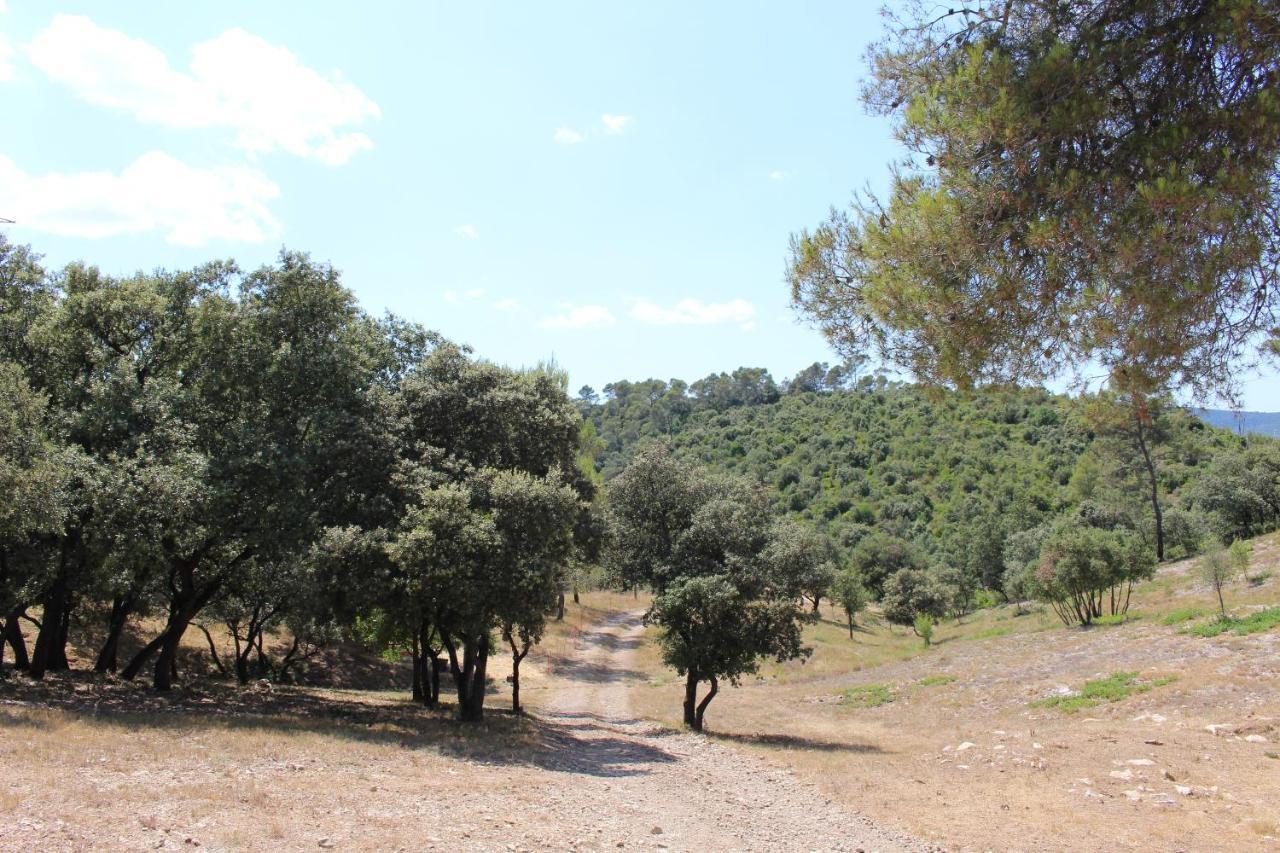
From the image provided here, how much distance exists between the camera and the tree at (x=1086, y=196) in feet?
21.1

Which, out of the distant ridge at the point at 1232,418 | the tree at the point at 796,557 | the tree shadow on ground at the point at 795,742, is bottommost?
the tree shadow on ground at the point at 795,742

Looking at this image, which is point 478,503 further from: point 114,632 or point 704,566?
point 114,632

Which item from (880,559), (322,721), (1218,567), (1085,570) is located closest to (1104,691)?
(1218,567)

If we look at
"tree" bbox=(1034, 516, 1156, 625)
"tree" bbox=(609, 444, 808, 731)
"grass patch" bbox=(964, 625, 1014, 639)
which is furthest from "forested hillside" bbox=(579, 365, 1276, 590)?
"tree" bbox=(609, 444, 808, 731)

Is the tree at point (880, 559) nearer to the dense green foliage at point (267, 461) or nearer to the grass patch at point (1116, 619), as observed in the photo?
the grass patch at point (1116, 619)

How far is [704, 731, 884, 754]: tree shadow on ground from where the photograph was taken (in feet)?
64.1

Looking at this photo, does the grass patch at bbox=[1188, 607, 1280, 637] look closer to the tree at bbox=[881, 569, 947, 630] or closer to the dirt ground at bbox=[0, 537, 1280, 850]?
the dirt ground at bbox=[0, 537, 1280, 850]

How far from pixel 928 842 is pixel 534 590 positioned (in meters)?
9.52

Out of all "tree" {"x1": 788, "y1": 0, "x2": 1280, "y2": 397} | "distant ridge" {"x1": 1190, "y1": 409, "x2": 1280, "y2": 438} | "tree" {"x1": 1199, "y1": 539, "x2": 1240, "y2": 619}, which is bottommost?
"tree" {"x1": 1199, "y1": 539, "x2": 1240, "y2": 619}

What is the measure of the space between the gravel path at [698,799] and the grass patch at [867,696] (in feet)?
32.2

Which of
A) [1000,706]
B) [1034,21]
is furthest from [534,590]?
[1000,706]

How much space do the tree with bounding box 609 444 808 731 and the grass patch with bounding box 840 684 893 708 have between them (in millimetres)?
9106

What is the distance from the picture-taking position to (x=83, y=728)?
41.7ft

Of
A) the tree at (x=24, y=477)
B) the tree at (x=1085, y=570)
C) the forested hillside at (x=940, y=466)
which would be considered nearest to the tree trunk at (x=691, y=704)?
the tree at (x=24, y=477)
